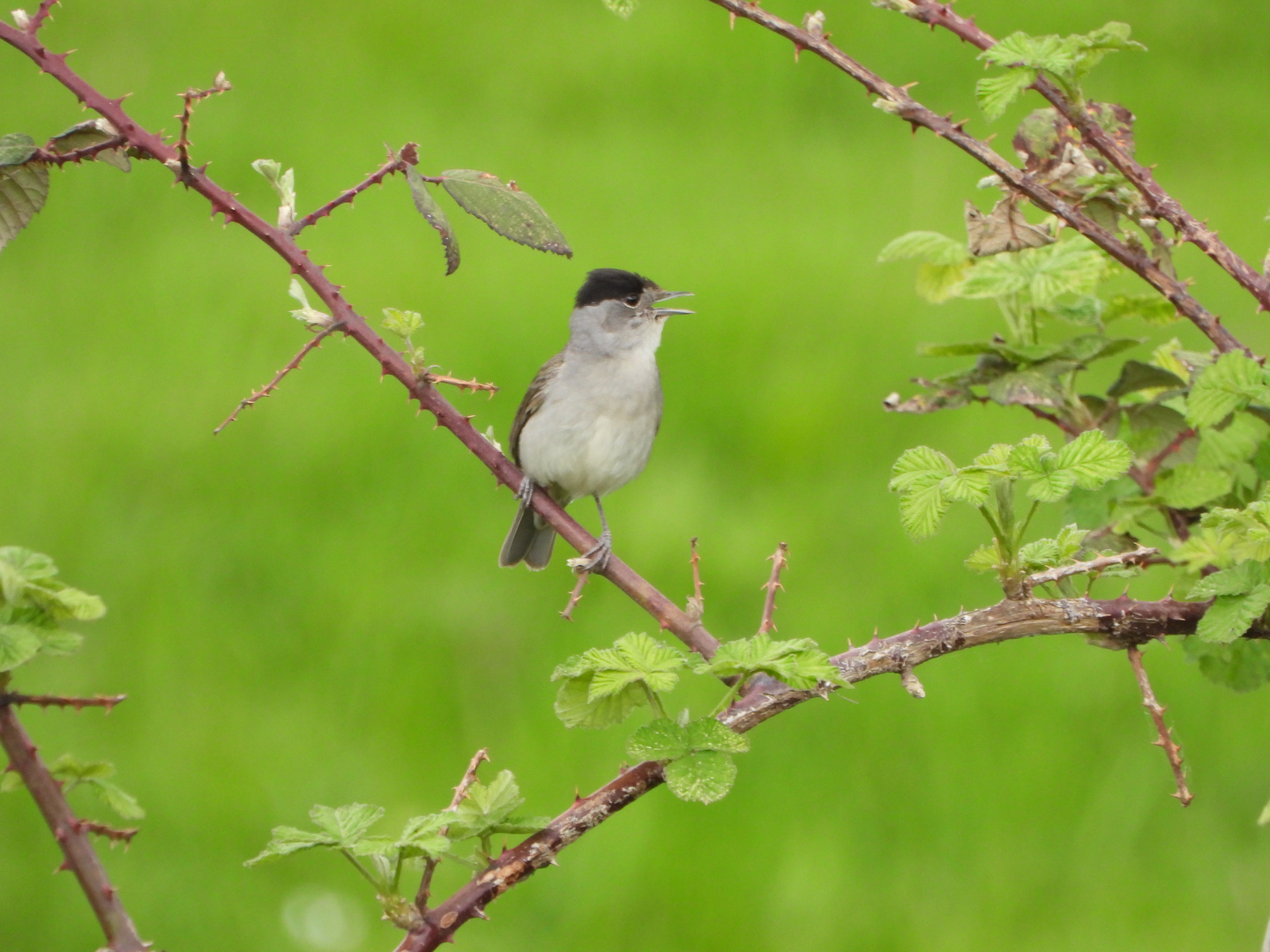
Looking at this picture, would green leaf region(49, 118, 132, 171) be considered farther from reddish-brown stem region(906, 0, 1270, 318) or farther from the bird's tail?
the bird's tail

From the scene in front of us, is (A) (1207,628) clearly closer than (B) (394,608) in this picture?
Yes

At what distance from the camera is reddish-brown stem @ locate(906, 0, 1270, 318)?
2086mm

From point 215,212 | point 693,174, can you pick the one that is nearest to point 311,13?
point 693,174

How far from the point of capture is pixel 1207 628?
1.77 m

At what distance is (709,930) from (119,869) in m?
2.18

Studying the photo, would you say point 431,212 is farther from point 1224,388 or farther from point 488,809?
point 1224,388

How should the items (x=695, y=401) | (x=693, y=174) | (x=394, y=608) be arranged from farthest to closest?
(x=693, y=174) < (x=695, y=401) < (x=394, y=608)

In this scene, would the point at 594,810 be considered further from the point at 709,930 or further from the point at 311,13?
the point at 311,13

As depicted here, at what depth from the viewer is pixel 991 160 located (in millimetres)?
2047

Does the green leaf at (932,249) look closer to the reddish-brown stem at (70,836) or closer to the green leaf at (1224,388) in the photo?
the green leaf at (1224,388)

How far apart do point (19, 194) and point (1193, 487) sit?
181 cm

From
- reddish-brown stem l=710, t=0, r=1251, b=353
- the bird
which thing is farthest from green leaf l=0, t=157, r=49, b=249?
the bird

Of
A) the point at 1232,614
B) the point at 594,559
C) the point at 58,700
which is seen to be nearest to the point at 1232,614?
the point at 1232,614

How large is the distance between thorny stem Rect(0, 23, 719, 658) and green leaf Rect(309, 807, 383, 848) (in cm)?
53
